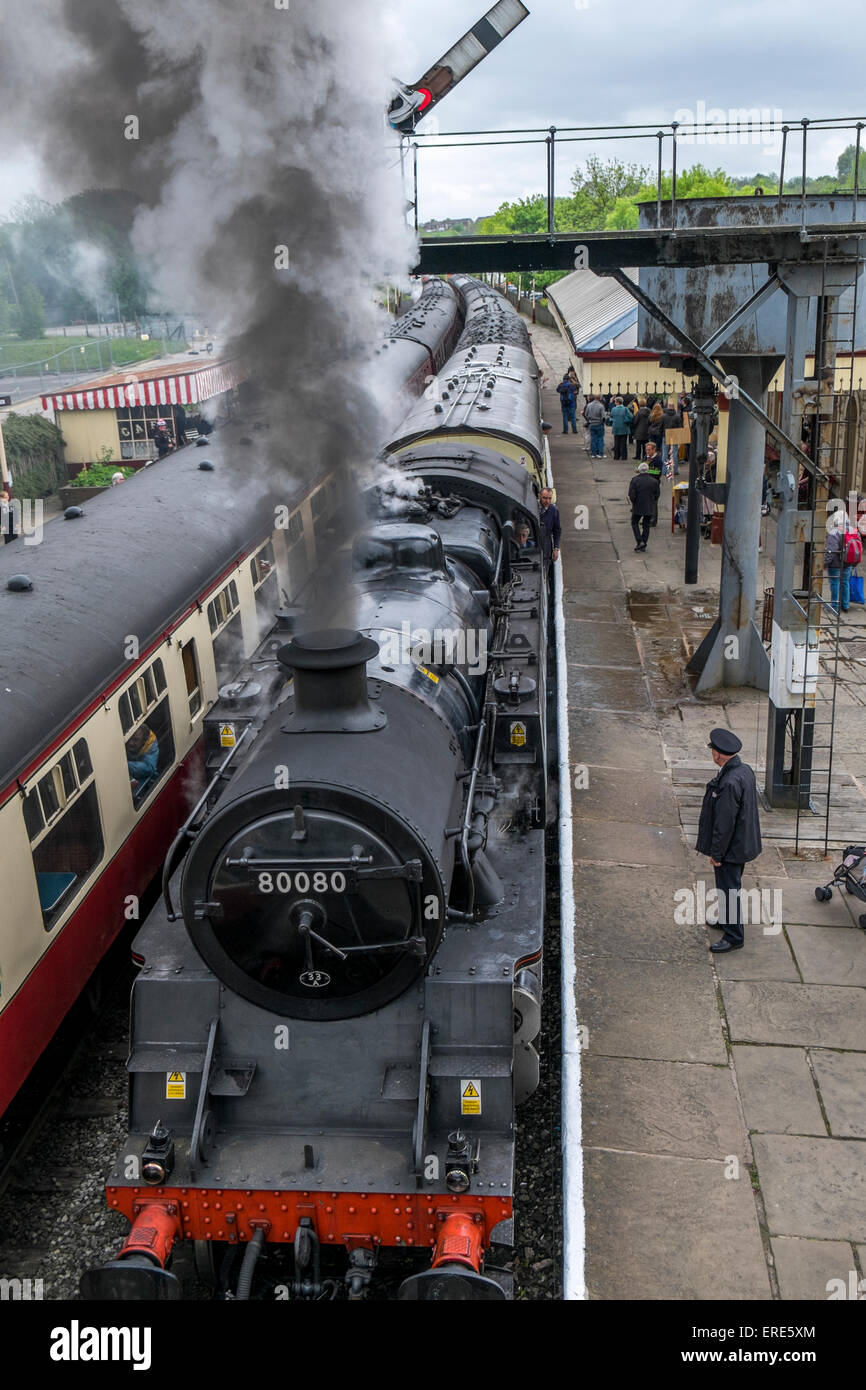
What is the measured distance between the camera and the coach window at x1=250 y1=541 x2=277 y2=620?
1128 cm

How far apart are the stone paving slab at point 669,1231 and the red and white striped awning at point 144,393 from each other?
22.3 metres

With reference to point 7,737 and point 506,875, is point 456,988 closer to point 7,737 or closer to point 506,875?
point 506,875

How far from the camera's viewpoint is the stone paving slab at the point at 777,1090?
21.1 ft

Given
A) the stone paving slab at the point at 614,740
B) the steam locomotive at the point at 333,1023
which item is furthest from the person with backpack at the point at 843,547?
the steam locomotive at the point at 333,1023

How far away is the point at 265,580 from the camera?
1163cm

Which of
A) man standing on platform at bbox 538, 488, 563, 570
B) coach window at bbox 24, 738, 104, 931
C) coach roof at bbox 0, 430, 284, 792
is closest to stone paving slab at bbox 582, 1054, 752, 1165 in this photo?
coach window at bbox 24, 738, 104, 931

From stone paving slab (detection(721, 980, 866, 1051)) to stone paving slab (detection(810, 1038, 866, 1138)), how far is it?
4.8 inches

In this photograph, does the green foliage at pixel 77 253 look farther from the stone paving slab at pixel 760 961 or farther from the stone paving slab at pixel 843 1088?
the stone paving slab at pixel 843 1088

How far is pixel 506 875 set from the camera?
670 centimetres

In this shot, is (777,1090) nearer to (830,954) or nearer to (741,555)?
(830,954)

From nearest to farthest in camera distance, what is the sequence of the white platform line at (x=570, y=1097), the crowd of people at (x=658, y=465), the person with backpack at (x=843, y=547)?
the white platform line at (x=570, y=1097) → the person with backpack at (x=843, y=547) → the crowd of people at (x=658, y=465)

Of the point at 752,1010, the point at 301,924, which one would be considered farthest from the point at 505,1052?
the point at 752,1010

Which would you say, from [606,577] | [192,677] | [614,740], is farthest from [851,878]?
[606,577]

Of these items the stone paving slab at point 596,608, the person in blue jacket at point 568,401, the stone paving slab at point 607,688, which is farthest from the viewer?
the person in blue jacket at point 568,401
